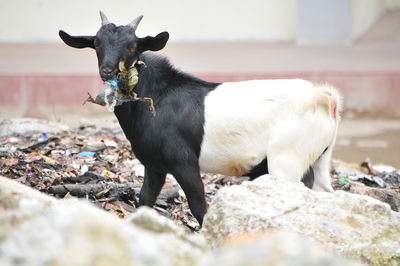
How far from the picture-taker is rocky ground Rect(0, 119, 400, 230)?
269 inches

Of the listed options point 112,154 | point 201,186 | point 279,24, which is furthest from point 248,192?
point 279,24

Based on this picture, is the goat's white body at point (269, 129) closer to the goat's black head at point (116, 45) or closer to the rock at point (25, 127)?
the goat's black head at point (116, 45)

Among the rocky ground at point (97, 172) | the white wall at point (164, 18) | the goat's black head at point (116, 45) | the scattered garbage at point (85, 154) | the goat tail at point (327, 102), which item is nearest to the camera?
the goat's black head at point (116, 45)

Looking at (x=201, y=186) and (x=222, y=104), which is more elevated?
(x=222, y=104)

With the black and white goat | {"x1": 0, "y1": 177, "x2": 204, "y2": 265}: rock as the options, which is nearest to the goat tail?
the black and white goat

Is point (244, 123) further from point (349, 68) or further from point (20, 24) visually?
point (20, 24)

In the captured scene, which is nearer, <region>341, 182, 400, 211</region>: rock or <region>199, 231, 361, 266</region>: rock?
<region>199, 231, 361, 266</region>: rock

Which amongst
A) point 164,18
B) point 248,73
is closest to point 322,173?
point 248,73

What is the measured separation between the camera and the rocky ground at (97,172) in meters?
6.83

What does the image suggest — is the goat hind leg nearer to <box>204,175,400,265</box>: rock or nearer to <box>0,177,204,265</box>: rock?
<box>204,175,400,265</box>: rock

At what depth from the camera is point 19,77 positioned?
14297 millimetres

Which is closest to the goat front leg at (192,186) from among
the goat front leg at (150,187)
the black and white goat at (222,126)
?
the black and white goat at (222,126)

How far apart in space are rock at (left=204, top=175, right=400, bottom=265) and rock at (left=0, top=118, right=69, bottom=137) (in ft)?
18.8

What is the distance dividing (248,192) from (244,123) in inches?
53.8
